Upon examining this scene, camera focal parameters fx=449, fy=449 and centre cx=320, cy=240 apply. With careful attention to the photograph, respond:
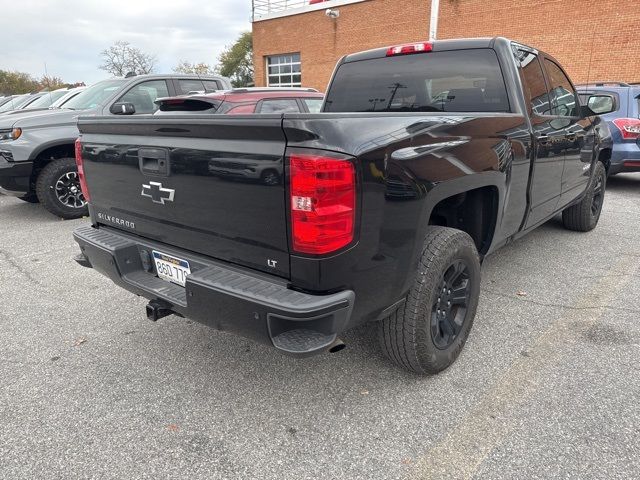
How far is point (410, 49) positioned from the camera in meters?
3.44

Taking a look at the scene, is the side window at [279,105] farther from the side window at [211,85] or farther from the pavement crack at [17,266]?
the pavement crack at [17,266]

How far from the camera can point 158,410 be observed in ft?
7.72

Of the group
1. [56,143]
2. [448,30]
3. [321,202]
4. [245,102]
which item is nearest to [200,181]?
[321,202]

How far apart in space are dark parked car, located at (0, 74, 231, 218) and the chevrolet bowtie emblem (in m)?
3.76

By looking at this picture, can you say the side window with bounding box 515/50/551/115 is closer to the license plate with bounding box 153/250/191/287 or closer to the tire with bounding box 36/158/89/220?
the license plate with bounding box 153/250/191/287

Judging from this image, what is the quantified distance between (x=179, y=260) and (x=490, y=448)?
68.6 inches

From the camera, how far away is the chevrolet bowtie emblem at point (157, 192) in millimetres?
2271

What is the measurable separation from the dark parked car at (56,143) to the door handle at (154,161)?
3744 millimetres

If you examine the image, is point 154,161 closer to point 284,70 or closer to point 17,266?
point 17,266

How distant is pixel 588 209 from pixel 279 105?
156 inches

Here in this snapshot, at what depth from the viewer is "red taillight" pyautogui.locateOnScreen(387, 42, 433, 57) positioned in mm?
3393

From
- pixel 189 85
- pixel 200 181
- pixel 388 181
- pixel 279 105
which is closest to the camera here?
pixel 388 181

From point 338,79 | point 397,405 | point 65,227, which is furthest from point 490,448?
point 65,227

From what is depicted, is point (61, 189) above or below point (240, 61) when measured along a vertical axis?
below
